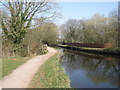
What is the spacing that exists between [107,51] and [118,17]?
688 cm

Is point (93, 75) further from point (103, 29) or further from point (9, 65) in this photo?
point (103, 29)

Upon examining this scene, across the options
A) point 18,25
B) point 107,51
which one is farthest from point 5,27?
point 107,51

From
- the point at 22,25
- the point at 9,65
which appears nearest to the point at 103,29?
the point at 22,25

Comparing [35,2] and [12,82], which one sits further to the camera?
[35,2]

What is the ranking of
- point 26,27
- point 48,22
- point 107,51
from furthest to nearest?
1. point 107,51
2. point 48,22
3. point 26,27

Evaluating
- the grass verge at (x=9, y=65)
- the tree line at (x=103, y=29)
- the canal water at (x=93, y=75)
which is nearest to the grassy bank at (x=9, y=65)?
the grass verge at (x=9, y=65)

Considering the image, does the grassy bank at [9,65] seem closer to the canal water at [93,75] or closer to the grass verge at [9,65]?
the grass verge at [9,65]

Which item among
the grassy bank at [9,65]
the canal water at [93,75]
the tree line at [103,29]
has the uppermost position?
the tree line at [103,29]

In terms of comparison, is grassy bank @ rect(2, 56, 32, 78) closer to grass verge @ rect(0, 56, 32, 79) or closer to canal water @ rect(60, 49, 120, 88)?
grass verge @ rect(0, 56, 32, 79)

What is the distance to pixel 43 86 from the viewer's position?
5.64 meters

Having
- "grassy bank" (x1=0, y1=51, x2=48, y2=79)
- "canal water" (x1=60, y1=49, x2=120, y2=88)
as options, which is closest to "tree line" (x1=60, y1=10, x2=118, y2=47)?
"canal water" (x1=60, y1=49, x2=120, y2=88)

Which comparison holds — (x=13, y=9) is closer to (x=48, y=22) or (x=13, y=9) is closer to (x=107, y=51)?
(x=48, y=22)

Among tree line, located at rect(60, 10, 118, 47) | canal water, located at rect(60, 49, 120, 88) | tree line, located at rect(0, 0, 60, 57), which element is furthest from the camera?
tree line, located at rect(60, 10, 118, 47)

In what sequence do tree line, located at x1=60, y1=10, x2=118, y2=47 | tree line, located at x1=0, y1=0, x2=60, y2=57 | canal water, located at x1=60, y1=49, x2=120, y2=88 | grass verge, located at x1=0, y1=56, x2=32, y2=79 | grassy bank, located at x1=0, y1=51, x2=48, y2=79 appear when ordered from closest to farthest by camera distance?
1. grassy bank, located at x1=0, y1=51, x2=48, y2=79
2. grass verge, located at x1=0, y1=56, x2=32, y2=79
3. canal water, located at x1=60, y1=49, x2=120, y2=88
4. tree line, located at x1=0, y1=0, x2=60, y2=57
5. tree line, located at x1=60, y1=10, x2=118, y2=47
